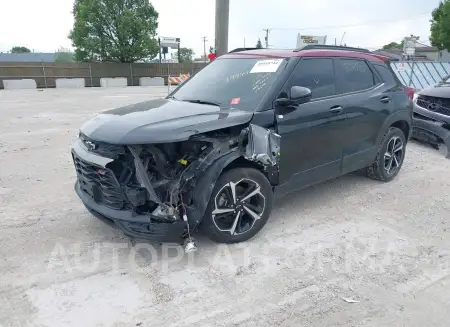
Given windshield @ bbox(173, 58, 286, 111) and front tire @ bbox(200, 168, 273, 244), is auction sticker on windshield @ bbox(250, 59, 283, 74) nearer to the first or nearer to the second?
windshield @ bbox(173, 58, 286, 111)

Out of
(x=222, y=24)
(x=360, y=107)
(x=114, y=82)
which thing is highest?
(x=222, y=24)

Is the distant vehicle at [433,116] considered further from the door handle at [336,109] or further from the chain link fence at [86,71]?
the chain link fence at [86,71]

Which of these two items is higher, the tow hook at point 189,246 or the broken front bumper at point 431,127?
the broken front bumper at point 431,127

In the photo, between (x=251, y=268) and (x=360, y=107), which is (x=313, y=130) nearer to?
(x=360, y=107)

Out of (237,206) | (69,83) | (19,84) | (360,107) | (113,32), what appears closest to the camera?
(237,206)

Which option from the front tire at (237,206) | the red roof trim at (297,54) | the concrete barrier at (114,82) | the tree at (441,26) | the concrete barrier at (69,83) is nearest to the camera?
the front tire at (237,206)

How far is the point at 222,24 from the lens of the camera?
440 inches

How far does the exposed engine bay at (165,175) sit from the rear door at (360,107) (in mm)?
1843

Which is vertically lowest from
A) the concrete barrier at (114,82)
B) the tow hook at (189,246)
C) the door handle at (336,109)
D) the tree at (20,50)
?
the tree at (20,50)

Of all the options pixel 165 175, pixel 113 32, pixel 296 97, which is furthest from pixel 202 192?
pixel 113 32

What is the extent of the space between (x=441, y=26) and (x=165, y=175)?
37.1 metres

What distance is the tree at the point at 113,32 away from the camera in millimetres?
30719

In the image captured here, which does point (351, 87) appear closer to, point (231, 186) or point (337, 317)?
point (231, 186)

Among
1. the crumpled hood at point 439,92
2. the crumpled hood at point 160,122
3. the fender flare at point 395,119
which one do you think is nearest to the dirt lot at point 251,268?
the fender flare at point 395,119
